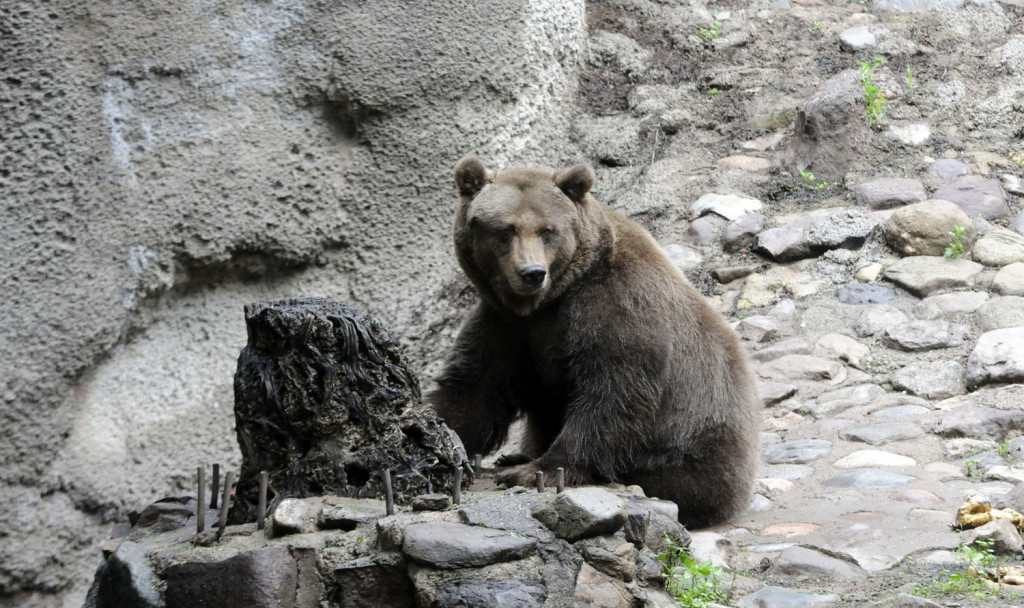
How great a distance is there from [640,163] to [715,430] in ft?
12.6

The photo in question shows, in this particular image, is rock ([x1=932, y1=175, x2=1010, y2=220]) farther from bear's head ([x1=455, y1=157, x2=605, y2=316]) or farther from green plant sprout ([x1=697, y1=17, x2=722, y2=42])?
bear's head ([x1=455, y1=157, x2=605, y2=316])

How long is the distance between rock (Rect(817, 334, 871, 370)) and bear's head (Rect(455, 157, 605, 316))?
2434 mm

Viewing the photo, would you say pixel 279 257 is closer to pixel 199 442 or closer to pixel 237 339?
pixel 237 339

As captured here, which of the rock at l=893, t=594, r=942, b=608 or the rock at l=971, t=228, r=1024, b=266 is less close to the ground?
the rock at l=971, t=228, r=1024, b=266

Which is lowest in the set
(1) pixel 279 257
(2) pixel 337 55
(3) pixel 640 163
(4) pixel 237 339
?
(4) pixel 237 339

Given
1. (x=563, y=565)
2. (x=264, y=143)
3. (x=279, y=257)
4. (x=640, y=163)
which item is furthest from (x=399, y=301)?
(x=563, y=565)

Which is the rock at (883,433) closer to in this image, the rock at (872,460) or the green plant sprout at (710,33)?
the rock at (872,460)

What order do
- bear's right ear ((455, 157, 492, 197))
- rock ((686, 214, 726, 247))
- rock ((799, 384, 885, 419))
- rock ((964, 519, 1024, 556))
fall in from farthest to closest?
rock ((686, 214, 726, 247))
rock ((799, 384, 885, 419))
bear's right ear ((455, 157, 492, 197))
rock ((964, 519, 1024, 556))

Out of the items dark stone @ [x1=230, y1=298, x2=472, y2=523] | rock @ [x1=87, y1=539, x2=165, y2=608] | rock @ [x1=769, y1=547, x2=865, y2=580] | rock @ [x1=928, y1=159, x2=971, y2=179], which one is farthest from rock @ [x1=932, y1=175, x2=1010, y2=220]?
rock @ [x1=87, y1=539, x2=165, y2=608]

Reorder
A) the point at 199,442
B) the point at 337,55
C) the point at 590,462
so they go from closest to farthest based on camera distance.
A: the point at 590,462
the point at 199,442
the point at 337,55

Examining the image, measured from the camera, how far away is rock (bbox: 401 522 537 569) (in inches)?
135

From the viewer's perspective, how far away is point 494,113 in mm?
7867

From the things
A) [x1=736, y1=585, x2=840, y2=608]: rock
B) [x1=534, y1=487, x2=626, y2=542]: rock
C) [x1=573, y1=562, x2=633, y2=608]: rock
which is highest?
[x1=534, y1=487, x2=626, y2=542]: rock

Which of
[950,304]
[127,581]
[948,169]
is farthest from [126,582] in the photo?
[948,169]
